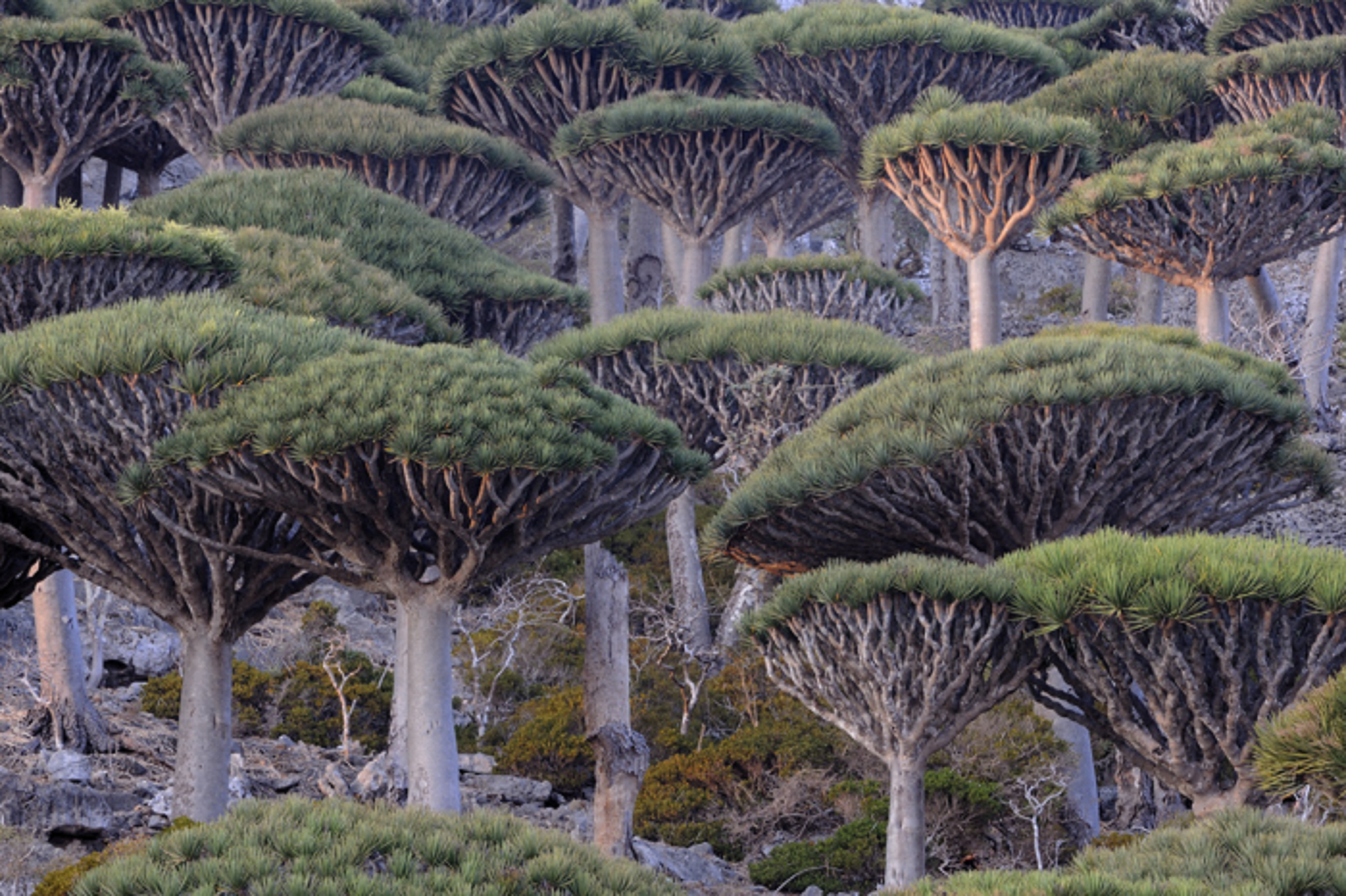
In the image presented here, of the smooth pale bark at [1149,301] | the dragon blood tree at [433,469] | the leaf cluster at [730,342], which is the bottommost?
the dragon blood tree at [433,469]

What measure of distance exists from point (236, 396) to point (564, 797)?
786cm

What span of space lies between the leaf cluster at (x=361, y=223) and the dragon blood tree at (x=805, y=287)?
3.18 meters

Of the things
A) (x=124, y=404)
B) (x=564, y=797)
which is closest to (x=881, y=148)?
(x=564, y=797)

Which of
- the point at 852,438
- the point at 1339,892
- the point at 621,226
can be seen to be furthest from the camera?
the point at 621,226

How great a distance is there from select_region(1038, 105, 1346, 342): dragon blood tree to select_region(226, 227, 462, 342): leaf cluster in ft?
22.6

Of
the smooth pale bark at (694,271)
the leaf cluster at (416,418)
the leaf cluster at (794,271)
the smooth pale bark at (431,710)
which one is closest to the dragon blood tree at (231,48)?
the smooth pale bark at (694,271)

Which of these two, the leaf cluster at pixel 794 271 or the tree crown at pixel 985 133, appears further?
the leaf cluster at pixel 794 271

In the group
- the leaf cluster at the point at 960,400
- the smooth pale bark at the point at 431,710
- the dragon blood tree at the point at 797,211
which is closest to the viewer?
the smooth pale bark at the point at 431,710

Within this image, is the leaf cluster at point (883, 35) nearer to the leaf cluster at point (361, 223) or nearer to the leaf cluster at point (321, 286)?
the leaf cluster at point (361, 223)

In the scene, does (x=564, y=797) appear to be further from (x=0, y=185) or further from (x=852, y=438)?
(x=0, y=185)

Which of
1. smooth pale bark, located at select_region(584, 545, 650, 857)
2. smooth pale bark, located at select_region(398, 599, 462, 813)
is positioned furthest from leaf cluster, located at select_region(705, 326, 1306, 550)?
smooth pale bark, located at select_region(398, 599, 462, 813)

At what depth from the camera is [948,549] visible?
10.9 metres

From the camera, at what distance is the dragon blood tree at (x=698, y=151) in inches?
668

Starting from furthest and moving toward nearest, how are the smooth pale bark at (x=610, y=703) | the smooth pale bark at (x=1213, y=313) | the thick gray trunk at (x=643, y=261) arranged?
1. the thick gray trunk at (x=643, y=261)
2. the smooth pale bark at (x=1213, y=313)
3. the smooth pale bark at (x=610, y=703)
